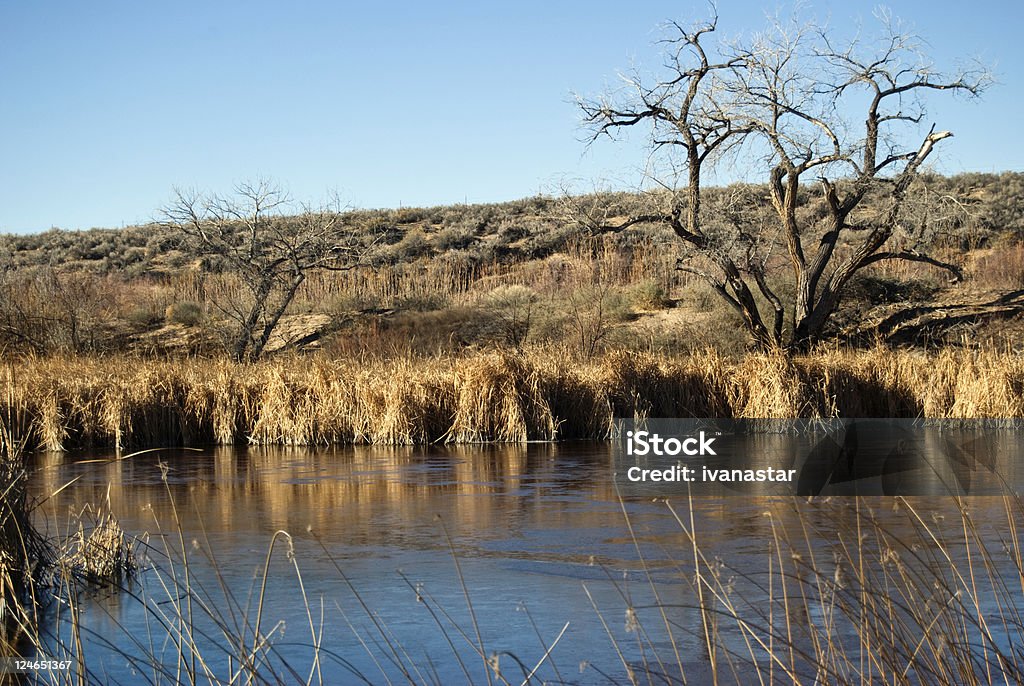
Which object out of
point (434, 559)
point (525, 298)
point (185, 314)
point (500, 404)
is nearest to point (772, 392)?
point (500, 404)

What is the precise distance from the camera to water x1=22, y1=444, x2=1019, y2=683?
525cm

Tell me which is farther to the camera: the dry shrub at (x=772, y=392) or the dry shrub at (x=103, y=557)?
the dry shrub at (x=772, y=392)

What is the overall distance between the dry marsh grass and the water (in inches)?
98.5

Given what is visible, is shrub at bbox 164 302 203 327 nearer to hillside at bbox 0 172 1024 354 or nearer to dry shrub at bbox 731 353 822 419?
hillside at bbox 0 172 1024 354

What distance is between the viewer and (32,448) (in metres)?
15.9

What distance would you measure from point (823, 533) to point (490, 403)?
334 inches

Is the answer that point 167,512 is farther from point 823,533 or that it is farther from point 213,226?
point 213,226

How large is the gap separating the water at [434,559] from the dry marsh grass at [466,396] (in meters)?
2.50

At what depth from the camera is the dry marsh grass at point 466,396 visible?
52.8 feet

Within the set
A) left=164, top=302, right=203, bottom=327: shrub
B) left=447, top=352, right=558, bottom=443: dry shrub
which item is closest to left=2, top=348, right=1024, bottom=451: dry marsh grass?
left=447, top=352, right=558, bottom=443: dry shrub

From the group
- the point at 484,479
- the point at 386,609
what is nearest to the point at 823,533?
the point at 386,609

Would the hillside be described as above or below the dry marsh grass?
above

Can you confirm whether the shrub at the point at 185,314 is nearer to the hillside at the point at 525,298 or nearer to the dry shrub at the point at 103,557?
the hillside at the point at 525,298

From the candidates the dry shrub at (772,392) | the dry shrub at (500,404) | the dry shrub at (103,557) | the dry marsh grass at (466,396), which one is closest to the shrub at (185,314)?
the dry marsh grass at (466,396)
